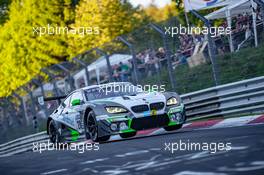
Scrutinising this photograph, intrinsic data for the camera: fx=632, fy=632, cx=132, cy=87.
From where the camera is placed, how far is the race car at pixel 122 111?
480 inches

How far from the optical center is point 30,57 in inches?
1672

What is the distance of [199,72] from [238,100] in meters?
1.83

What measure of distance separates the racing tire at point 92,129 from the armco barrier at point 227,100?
3291 mm

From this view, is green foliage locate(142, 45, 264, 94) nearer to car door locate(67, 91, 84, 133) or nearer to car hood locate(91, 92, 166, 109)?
car hood locate(91, 92, 166, 109)

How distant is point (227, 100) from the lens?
14555 millimetres

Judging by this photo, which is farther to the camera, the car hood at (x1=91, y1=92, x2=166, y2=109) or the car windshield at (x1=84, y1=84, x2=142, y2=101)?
the car windshield at (x1=84, y1=84, x2=142, y2=101)

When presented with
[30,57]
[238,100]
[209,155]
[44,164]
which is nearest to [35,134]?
[238,100]

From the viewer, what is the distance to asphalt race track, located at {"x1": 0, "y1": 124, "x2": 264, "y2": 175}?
6571 millimetres

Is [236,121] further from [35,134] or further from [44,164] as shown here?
[35,134]
